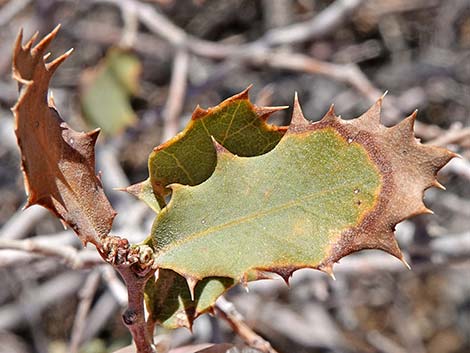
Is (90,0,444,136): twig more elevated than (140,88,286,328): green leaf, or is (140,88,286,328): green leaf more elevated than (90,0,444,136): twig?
(140,88,286,328): green leaf

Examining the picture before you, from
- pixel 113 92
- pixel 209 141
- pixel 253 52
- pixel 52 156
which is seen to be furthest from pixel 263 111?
pixel 113 92

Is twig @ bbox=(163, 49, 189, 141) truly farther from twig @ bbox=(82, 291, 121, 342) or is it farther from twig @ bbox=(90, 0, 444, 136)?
twig @ bbox=(82, 291, 121, 342)

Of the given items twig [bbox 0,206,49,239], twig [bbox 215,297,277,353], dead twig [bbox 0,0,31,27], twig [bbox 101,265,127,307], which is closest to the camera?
twig [bbox 215,297,277,353]

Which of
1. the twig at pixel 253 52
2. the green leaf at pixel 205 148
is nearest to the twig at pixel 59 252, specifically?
the green leaf at pixel 205 148

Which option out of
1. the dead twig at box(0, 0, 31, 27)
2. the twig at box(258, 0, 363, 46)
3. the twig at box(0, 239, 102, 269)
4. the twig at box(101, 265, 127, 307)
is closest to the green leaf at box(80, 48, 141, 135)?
the dead twig at box(0, 0, 31, 27)

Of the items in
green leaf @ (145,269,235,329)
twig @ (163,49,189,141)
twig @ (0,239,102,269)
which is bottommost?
twig @ (163,49,189,141)

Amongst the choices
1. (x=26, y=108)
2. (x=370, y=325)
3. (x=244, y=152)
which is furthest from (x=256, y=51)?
(x=26, y=108)

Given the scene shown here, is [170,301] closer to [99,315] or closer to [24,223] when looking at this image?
[24,223]
